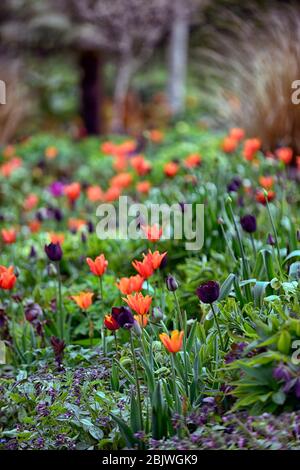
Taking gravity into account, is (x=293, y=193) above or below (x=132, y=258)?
above

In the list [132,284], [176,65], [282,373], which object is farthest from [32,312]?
[176,65]

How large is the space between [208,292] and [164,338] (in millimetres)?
270

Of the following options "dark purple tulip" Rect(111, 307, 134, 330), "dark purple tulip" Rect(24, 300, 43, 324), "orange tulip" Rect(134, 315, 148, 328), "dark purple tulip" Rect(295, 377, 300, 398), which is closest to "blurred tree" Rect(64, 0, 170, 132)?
"dark purple tulip" Rect(24, 300, 43, 324)

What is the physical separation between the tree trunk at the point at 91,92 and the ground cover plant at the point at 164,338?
17.3ft

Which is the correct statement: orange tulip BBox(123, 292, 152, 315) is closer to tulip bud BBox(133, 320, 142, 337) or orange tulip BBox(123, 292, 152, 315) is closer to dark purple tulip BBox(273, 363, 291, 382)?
tulip bud BBox(133, 320, 142, 337)

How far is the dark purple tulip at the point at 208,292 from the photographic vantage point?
2.27 meters

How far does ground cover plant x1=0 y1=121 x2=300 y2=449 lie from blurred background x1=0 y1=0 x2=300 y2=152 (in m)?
1.87

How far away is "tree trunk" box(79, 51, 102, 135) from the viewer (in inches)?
372

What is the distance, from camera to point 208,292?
2.29 meters

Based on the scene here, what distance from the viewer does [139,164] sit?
4723 millimetres

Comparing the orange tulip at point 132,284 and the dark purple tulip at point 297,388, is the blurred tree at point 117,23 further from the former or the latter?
the dark purple tulip at point 297,388

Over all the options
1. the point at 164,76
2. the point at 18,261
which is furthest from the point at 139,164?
the point at 164,76

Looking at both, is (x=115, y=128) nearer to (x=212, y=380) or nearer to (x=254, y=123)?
(x=254, y=123)

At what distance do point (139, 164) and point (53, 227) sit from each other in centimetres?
81
